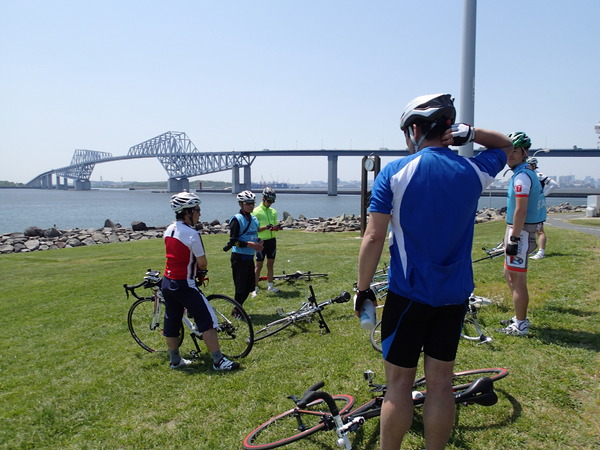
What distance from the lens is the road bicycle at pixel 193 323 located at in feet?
19.0

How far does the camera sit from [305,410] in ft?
12.2

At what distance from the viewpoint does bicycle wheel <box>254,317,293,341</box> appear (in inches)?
246

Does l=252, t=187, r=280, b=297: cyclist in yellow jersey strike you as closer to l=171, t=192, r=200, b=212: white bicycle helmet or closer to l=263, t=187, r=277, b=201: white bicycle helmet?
l=263, t=187, r=277, b=201: white bicycle helmet

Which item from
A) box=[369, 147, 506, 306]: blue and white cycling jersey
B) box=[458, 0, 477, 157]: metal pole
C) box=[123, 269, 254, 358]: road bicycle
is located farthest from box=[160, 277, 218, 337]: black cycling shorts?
box=[458, 0, 477, 157]: metal pole

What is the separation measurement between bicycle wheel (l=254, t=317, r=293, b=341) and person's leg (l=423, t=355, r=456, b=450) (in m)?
3.65

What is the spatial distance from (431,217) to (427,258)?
10.2 inches

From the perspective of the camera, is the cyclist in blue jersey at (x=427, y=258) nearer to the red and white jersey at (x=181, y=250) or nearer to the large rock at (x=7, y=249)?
the red and white jersey at (x=181, y=250)

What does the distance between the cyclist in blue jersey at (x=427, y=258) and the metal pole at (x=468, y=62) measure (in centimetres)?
616

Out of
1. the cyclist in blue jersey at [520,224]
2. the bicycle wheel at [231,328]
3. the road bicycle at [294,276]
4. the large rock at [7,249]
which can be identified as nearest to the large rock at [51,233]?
the large rock at [7,249]

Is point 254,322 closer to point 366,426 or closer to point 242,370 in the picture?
point 242,370

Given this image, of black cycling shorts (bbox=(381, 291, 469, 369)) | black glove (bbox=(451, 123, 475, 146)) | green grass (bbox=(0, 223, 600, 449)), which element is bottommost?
green grass (bbox=(0, 223, 600, 449))

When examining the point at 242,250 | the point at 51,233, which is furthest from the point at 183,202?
the point at 51,233

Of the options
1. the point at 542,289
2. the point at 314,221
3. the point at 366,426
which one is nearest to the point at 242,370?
the point at 366,426

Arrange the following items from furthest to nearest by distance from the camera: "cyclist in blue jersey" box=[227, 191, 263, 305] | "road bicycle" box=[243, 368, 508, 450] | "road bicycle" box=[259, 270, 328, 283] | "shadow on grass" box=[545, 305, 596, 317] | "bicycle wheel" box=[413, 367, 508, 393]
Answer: "road bicycle" box=[259, 270, 328, 283]
"cyclist in blue jersey" box=[227, 191, 263, 305]
"shadow on grass" box=[545, 305, 596, 317]
"bicycle wheel" box=[413, 367, 508, 393]
"road bicycle" box=[243, 368, 508, 450]
